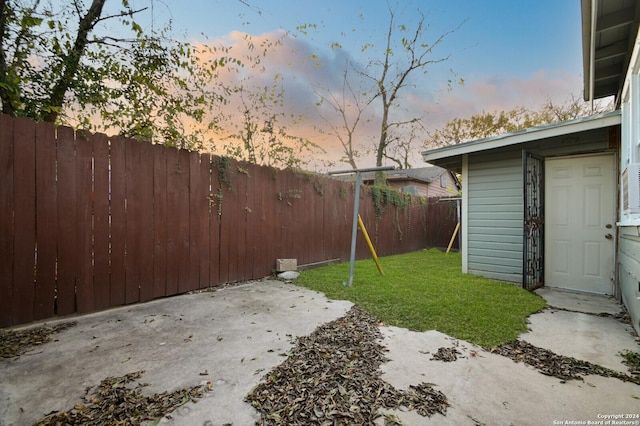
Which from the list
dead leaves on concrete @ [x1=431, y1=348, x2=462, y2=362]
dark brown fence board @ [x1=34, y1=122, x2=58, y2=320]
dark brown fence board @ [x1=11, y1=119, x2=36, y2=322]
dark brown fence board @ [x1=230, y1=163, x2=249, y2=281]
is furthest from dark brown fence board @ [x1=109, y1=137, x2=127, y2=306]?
dead leaves on concrete @ [x1=431, y1=348, x2=462, y2=362]

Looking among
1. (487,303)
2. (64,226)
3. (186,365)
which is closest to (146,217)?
(64,226)

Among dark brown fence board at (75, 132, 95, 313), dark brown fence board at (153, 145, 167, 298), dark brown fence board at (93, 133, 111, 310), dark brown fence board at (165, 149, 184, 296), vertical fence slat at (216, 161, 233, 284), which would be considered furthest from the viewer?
vertical fence slat at (216, 161, 233, 284)

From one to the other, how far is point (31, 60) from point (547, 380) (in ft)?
19.0

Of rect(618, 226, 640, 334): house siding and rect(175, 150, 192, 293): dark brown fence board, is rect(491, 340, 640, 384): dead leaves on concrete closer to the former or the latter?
rect(618, 226, 640, 334): house siding

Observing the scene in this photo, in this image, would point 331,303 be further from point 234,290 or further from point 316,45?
point 316,45

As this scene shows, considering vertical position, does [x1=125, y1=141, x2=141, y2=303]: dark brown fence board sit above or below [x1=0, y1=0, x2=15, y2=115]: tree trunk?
below

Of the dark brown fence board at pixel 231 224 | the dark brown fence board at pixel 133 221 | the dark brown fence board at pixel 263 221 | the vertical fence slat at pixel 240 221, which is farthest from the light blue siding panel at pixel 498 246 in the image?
the dark brown fence board at pixel 133 221

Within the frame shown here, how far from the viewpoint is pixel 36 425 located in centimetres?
127

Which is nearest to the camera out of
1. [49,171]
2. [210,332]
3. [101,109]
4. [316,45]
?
[210,332]

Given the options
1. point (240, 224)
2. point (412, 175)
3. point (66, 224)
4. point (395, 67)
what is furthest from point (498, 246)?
point (412, 175)

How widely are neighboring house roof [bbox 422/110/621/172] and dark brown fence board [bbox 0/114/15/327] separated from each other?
5609 mm

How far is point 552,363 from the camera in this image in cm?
195

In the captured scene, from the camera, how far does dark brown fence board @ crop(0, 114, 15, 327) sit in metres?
2.36

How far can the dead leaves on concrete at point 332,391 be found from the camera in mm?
1386
